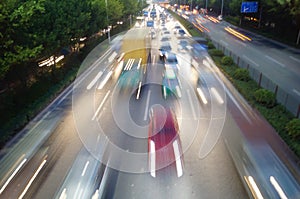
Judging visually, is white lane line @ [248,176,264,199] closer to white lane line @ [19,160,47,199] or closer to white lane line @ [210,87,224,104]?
white lane line @ [210,87,224,104]

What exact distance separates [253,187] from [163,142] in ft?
17.4

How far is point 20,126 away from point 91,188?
8.34 metres

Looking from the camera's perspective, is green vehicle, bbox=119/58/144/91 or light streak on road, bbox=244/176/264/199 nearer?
light streak on road, bbox=244/176/264/199

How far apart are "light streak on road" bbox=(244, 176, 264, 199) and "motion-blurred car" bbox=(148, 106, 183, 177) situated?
3.14 meters

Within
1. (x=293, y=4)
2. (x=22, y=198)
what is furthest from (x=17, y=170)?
(x=293, y=4)

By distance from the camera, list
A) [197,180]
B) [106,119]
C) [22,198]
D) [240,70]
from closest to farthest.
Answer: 1. [22,198]
2. [197,180]
3. [106,119]
4. [240,70]

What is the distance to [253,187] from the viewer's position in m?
11.4

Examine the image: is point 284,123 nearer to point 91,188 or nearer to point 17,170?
point 91,188

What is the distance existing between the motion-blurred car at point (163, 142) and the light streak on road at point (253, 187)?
3145mm

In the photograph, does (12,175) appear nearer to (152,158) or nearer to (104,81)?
(152,158)

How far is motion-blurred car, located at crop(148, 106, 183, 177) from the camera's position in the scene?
13.1 meters

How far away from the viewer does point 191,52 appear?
126 ft

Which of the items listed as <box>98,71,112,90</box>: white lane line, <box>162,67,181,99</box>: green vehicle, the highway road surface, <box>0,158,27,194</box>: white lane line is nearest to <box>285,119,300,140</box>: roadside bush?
the highway road surface

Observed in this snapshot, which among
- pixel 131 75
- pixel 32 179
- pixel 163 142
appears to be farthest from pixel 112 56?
pixel 32 179
